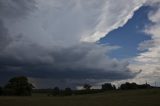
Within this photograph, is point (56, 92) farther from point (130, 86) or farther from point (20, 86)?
point (130, 86)

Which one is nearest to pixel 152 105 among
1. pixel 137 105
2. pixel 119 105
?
pixel 137 105

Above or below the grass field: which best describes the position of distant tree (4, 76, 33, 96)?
above

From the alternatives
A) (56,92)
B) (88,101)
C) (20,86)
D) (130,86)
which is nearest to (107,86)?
(130,86)

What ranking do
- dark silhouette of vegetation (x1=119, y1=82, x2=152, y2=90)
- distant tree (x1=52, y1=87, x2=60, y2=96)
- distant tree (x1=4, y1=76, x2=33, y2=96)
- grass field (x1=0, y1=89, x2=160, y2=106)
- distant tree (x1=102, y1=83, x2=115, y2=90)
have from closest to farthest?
1. grass field (x1=0, y1=89, x2=160, y2=106)
2. distant tree (x1=4, y1=76, x2=33, y2=96)
3. distant tree (x1=52, y1=87, x2=60, y2=96)
4. dark silhouette of vegetation (x1=119, y1=82, x2=152, y2=90)
5. distant tree (x1=102, y1=83, x2=115, y2=90)

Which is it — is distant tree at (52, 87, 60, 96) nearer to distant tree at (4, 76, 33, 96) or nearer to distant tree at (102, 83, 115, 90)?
distant tree at (4, 76, 33, 96)

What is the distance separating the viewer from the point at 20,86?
405 ft

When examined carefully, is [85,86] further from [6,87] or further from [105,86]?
[6,87]

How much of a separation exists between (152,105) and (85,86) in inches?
4316

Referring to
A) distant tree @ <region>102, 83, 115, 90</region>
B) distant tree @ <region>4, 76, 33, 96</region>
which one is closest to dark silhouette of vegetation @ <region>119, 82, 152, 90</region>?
distant tree @ <region>102, 83, 115, 90</region>

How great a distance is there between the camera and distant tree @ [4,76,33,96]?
123438 millimetres

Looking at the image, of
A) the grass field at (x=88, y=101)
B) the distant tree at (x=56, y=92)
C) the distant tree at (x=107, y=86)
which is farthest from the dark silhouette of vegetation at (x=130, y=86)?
the grass field at (x=88, y=101)

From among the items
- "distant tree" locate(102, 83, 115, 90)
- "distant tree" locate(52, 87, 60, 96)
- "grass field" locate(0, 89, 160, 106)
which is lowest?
"grass field" locate(0, 89, 160, 106)

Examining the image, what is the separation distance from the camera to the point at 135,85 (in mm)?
146750

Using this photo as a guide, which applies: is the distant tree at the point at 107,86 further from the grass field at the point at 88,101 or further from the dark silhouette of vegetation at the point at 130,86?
the grass field at the point at 88,101
